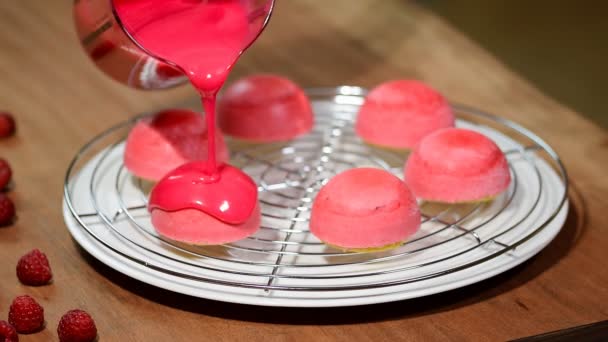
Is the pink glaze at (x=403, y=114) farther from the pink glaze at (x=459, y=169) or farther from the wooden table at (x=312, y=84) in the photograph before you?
the wooden table at (x=312, y=84)

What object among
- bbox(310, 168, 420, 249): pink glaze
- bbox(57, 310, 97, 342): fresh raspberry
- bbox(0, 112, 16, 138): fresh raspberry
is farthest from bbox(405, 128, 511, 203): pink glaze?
bbox(0, 112, 16, 138): fresh raspberry

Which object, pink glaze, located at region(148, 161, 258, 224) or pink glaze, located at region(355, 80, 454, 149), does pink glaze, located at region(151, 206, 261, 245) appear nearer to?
pink glaze, located at region(148, 161, 258, 224)

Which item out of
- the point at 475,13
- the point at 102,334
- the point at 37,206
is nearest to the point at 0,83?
the point at 37,206

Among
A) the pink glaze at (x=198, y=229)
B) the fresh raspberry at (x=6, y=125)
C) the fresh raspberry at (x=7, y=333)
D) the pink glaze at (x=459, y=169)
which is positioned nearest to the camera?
the fresh raspberry at (x=7, y=333)

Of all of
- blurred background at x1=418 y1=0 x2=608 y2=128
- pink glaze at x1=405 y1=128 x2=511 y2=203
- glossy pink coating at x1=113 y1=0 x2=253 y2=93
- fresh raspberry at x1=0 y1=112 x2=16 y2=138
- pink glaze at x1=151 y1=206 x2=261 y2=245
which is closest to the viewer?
glossy pink coating at x1=113 y1=0 x2=253 y2=93

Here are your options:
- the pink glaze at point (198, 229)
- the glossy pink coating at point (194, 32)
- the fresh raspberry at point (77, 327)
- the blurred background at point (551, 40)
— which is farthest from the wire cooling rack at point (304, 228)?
the blurred background at point (551, 40)

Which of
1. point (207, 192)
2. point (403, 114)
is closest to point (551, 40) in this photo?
point (403, 114)
